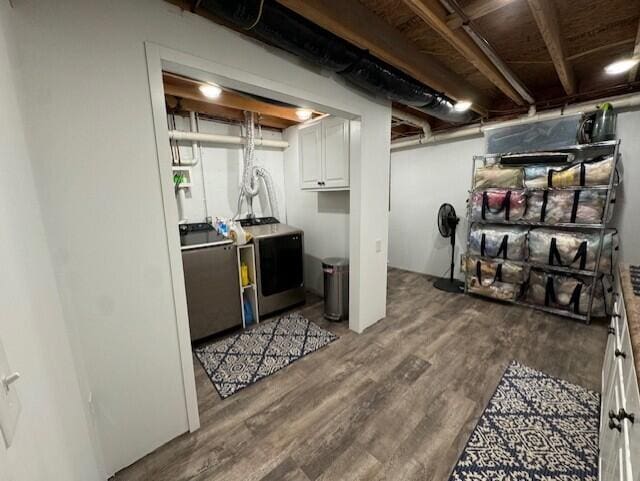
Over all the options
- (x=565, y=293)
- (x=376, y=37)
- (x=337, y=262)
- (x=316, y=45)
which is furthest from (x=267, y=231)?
(x=565, y=293)

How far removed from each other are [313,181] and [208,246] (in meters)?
1.35

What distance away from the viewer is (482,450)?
1.42 m

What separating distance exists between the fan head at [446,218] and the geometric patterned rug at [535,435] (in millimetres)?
2182

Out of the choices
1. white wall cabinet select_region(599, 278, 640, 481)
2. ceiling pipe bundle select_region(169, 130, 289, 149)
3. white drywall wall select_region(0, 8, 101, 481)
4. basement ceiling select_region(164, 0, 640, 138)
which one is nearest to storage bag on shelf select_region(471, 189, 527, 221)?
basement ceiling select_region(164, 0, 640, 138)

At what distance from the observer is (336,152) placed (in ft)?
8.73

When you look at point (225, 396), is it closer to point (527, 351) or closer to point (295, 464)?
point (295, 464)

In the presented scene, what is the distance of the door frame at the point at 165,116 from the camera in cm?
125

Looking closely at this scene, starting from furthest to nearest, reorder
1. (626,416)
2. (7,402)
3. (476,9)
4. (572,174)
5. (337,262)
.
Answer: (337,262) < (572,174) < (476,9) < (626,416) < (7,402)

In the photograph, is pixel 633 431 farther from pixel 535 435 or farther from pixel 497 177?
pixel 497 177

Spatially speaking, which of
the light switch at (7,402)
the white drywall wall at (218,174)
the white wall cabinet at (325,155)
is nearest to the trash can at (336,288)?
the white wall cabinet at (325,155)

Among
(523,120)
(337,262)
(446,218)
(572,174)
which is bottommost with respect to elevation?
(337,262)

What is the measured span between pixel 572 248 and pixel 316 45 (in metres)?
3.13

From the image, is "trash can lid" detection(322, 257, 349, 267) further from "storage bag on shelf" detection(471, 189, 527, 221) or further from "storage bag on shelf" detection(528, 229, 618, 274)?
"storage bag on shelf" detection(528, 229, 618, 274)

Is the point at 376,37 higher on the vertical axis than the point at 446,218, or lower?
higher
